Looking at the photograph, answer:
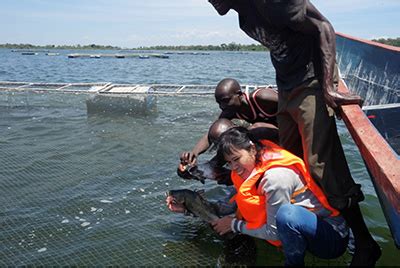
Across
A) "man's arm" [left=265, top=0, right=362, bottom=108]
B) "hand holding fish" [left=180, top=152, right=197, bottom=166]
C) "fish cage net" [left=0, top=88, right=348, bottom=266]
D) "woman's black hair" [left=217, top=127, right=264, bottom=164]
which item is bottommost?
"fish cage net" [left=0, top=88, right=348, bottom=266]

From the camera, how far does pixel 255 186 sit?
2.83 meters

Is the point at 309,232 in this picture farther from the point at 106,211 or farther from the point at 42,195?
the point at 42,195

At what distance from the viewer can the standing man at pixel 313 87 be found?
9.21ft

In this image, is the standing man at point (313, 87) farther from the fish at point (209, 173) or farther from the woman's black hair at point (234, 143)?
the fish at point (209, 173)

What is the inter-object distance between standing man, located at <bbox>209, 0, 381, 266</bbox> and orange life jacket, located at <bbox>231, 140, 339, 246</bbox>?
0.21 ft

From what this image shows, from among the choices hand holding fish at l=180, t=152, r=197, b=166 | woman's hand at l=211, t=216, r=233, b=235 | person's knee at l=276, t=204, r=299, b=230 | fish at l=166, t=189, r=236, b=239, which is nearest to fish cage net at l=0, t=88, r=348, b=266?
fish at l=166, t=189, r=236, b=239

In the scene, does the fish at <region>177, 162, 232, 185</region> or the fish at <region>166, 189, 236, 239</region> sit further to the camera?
the fish at <region>177, 162, 232, 185</region>

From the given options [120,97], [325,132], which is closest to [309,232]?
[325,132]

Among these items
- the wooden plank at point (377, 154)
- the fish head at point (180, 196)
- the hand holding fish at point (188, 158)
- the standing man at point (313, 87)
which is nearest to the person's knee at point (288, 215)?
the standing man at point (313, 87)

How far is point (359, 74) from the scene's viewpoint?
7.65 meters

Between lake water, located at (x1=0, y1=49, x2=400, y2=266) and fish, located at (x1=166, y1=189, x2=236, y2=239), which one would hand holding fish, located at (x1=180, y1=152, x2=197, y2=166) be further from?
lake water, located at (x1=0, y1=49, x2=400, y2=266)

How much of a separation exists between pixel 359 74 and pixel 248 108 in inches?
165

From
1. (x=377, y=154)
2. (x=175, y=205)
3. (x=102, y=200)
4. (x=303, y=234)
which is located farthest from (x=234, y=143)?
(x=102, y=200)

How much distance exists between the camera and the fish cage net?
363 cm
